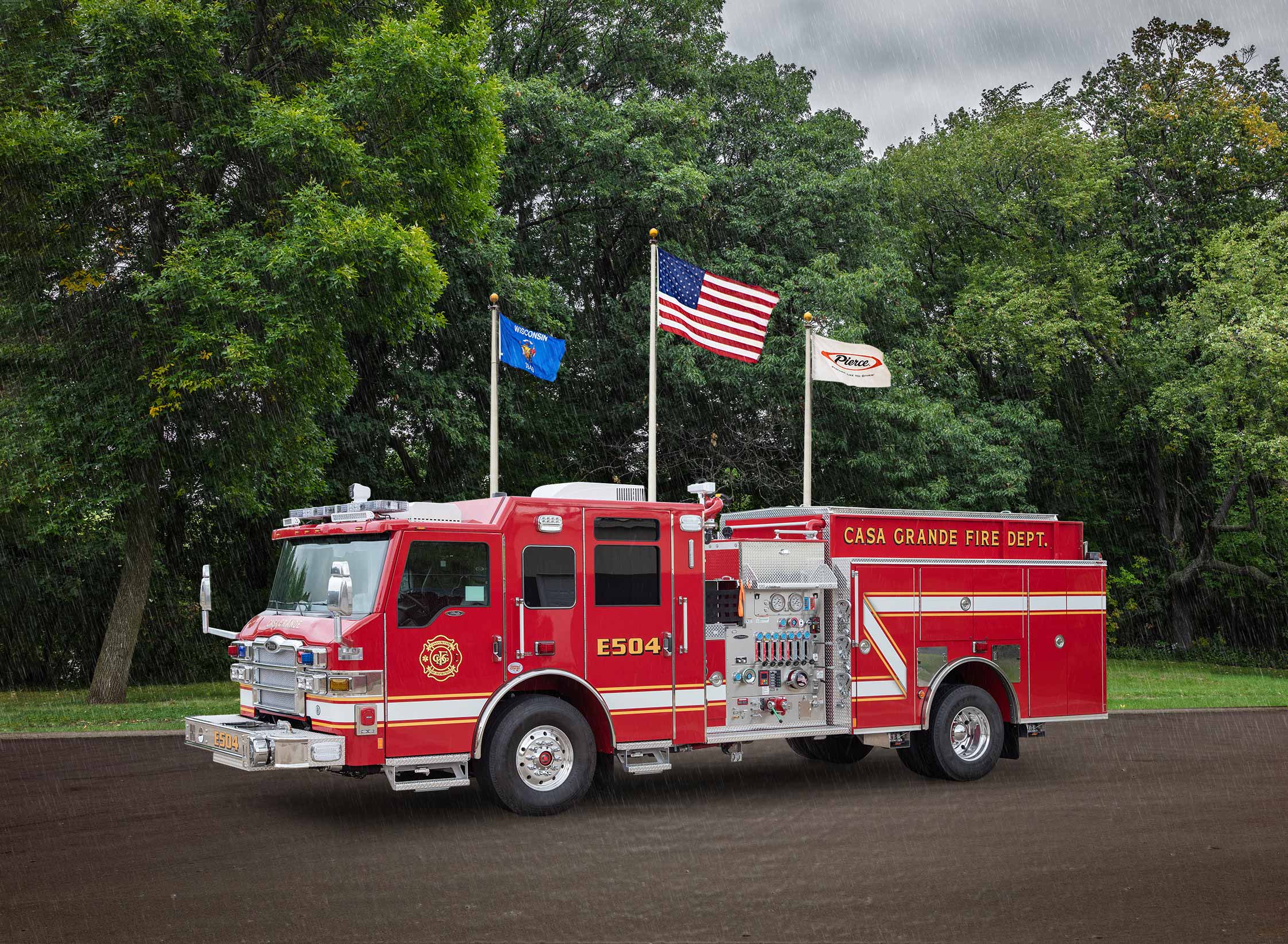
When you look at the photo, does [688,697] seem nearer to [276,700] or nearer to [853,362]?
[276,700]

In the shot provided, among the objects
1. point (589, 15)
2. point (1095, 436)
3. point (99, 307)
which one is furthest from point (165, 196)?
point (1095, 436)

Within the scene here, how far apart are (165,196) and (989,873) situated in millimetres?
17463

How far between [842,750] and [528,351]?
9.37 m

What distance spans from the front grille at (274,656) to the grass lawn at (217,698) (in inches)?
197

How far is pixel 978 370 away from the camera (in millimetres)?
41125

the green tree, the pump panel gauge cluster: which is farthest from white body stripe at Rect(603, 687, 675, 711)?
the green tree

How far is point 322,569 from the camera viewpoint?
1112 centimetres

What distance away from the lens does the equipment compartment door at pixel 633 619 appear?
36.6ft

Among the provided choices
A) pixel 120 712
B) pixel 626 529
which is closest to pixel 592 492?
pixel 626 529

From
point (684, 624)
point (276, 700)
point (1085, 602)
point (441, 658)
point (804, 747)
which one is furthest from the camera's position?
point (804, 747)

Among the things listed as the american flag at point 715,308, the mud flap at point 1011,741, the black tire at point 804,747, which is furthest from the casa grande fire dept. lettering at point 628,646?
the american flag at point 715,308

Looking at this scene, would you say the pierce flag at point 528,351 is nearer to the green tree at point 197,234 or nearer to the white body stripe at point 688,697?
the green tree at point 197,234

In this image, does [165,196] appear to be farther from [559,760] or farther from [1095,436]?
[1095,436]

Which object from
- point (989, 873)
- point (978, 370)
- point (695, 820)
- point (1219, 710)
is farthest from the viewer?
point (978, 370)
